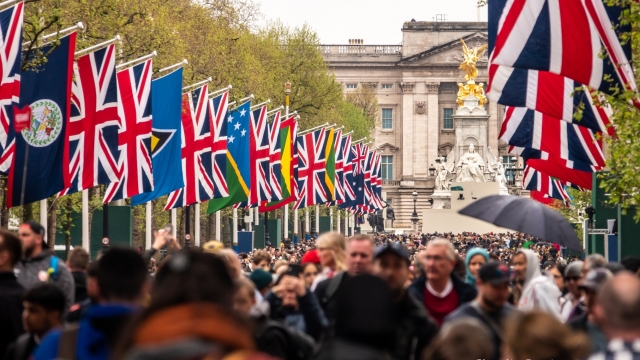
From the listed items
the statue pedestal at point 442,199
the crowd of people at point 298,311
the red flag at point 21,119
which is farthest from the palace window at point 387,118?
the crowd of people at point 298,311

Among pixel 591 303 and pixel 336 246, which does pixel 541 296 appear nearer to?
pixel 336 246

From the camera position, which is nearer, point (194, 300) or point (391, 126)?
point (194, 300)

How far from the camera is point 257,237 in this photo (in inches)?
1827

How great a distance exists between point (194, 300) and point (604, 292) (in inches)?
69.7

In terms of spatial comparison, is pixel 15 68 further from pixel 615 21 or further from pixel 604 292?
pixel 604 292

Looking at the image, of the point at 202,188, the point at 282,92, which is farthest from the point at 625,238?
the point at 282,92

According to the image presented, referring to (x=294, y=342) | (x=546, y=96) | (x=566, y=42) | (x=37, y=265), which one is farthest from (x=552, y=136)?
(x=294, y=342)

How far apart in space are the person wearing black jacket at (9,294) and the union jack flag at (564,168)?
17.1 metres

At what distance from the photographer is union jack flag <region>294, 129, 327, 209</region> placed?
48.4 meters

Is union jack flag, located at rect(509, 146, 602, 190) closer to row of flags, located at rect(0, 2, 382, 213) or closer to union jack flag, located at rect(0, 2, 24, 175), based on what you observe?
row of flags, located at rect(0, 2, 382, 213)

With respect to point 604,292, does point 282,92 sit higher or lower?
higher

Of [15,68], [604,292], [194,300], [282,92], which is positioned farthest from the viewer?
[282,92]

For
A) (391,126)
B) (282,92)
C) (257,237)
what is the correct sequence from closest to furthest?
(257,237), (282,92), (391,126)

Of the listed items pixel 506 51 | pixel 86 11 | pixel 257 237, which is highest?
pixel 86 11
